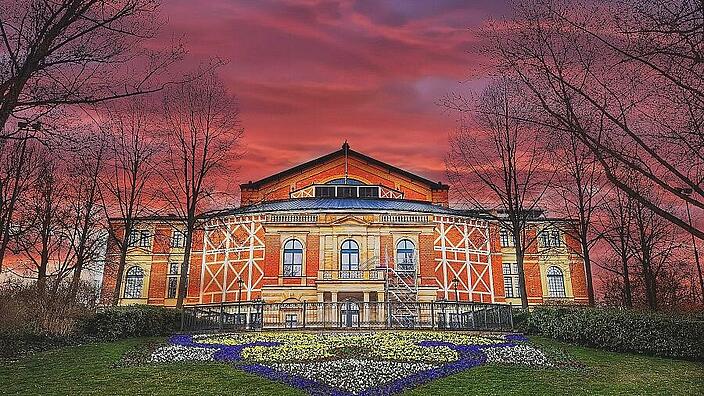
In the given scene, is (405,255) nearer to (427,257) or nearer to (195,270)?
(427,257)

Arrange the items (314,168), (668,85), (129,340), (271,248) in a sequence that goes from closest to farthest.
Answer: (668,85) → (129,340) → (271,248) → (314,168)

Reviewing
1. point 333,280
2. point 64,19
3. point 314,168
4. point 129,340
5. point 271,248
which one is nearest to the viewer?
point 64,19

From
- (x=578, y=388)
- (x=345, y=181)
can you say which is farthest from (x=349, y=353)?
(x=345, y=181)

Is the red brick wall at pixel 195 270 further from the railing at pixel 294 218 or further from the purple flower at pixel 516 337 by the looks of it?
the purple flower at pixel 516 337

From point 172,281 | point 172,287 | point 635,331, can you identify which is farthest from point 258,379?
point 172,281

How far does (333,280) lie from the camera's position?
32.8 meters

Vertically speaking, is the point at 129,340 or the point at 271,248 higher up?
the point at 271,248

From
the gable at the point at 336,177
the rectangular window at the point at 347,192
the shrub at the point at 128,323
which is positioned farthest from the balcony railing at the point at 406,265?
the shrub at the point at 128,323

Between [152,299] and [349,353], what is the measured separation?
33422 mm

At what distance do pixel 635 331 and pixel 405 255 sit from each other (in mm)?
22446

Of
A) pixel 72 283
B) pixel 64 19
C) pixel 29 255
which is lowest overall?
pixel 72 283

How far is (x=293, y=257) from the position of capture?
3697 cm

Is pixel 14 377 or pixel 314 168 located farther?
pixel 314 168

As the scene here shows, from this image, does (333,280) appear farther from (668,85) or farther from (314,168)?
(668,85)
